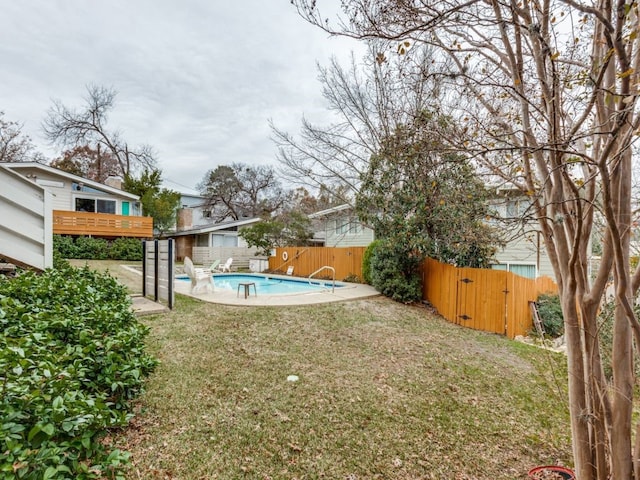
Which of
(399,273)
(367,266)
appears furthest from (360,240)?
(399,273)

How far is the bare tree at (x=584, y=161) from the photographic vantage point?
1770 millimetres

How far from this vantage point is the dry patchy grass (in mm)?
2754

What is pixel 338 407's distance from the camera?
3.69m

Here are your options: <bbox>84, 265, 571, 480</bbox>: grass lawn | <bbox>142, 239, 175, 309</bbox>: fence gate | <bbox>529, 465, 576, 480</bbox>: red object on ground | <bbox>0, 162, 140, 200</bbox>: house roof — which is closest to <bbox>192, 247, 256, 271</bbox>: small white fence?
<bbox>0, 162, 140, 200</bbox>: house roof

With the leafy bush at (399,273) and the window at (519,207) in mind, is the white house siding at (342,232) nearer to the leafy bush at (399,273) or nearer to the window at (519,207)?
the leafy bush at (399,273)

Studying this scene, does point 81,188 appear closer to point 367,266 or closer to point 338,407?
point 367,266

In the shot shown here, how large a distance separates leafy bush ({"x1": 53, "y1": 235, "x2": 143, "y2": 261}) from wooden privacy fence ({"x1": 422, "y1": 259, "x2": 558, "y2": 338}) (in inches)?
678

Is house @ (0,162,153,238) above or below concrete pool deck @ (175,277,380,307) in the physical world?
above

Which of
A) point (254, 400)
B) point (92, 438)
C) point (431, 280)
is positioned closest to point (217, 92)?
point (431, 280)

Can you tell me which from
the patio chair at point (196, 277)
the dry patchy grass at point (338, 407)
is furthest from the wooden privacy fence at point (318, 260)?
the dry patchy grass at point (338, 407)

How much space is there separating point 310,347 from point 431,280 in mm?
5499

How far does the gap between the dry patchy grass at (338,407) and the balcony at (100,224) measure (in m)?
15.5

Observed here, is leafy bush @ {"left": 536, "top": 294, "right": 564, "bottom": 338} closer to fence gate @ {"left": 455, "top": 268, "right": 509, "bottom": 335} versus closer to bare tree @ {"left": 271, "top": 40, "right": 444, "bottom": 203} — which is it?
fence gate @ {"left": 455, "top": 268, "right": 509, "bottom": 335}

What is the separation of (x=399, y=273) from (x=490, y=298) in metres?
2.72
